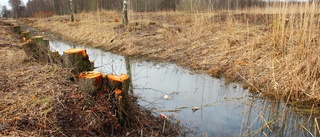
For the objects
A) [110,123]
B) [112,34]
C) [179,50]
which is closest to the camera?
[110,123]

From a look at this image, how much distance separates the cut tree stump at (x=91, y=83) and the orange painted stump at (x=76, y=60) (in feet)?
1.33

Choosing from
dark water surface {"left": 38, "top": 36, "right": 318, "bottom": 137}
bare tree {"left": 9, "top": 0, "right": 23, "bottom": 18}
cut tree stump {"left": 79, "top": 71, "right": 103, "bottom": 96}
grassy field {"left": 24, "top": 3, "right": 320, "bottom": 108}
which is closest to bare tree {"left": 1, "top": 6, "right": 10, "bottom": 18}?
bare tree {"left": 9, "top": 0, "right": 23, "bottom": 18}

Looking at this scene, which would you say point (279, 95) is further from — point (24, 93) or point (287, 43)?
point (24, 93)

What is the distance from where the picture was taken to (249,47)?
5.46 meters

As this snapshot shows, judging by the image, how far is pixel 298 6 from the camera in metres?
4.16

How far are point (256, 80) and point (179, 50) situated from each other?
2.93 meters

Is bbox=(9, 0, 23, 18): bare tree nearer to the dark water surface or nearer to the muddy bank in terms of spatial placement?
the dark water surface

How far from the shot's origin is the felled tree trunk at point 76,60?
2.74 metres

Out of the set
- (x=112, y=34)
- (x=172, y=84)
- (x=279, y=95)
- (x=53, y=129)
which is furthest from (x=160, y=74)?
(x=112, y=34)

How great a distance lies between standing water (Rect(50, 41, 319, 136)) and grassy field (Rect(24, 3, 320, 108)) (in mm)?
289

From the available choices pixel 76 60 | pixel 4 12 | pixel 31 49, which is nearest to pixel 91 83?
pixel 76 60

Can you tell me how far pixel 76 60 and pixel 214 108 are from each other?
76.9 inches

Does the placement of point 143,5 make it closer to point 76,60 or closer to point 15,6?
point 76,60

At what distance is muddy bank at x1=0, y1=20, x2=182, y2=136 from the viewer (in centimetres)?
212
